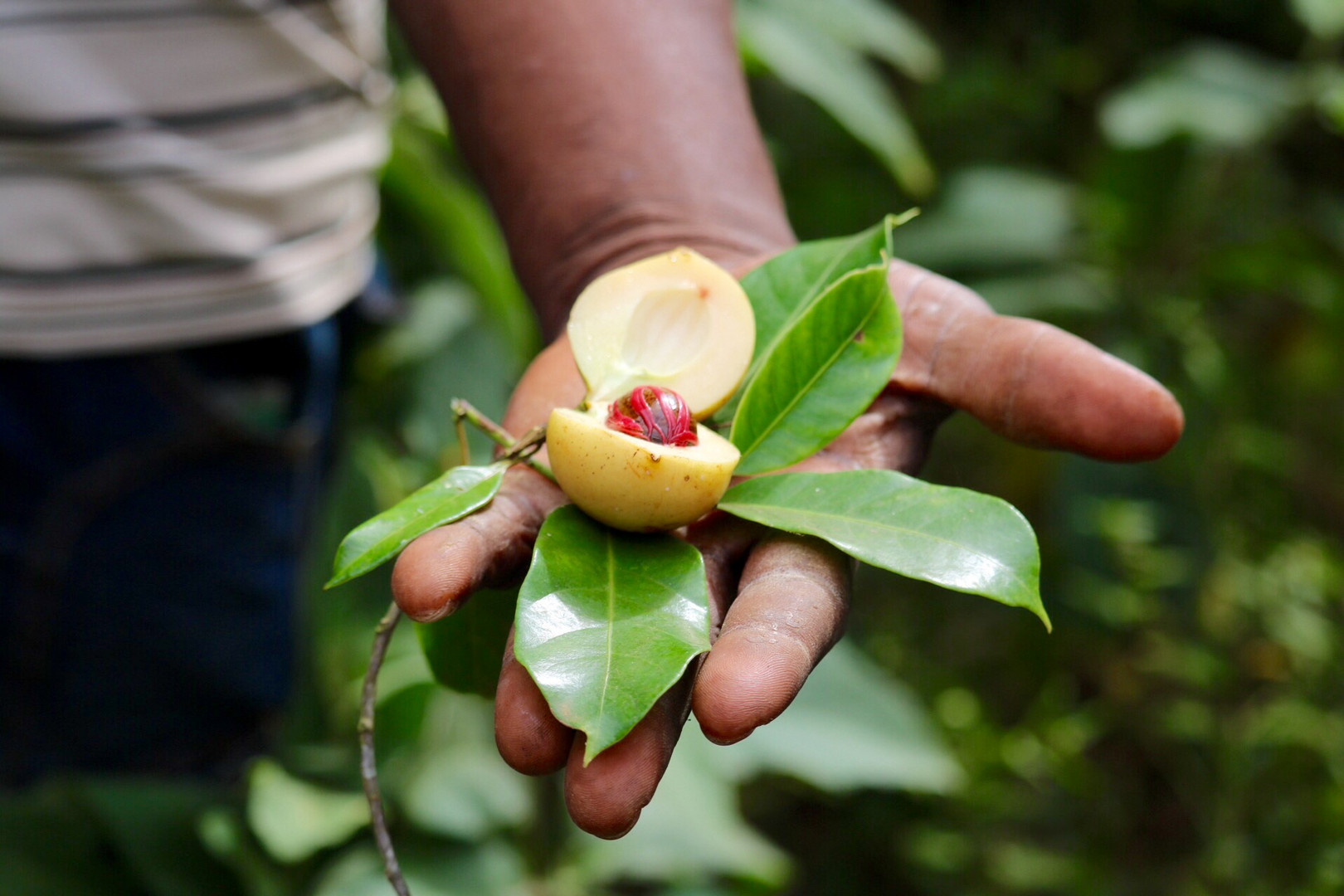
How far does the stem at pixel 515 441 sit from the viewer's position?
705 mm

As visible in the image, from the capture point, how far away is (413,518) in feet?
2.07

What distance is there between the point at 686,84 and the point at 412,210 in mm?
697

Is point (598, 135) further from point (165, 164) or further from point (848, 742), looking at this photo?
point (848, 742)

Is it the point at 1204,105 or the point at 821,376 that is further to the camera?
the point at 1204,105

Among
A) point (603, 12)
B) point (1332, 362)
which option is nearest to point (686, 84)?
point (603, 12)

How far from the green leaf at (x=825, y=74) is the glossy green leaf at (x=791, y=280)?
0.81 m

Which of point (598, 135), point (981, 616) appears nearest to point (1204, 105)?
point (981, 616)

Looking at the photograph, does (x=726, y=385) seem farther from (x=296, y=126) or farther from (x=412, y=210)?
(x=412, y=210)

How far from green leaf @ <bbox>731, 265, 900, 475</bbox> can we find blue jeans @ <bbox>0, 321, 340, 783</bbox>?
0.50 meters

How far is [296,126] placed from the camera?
0.98 meters

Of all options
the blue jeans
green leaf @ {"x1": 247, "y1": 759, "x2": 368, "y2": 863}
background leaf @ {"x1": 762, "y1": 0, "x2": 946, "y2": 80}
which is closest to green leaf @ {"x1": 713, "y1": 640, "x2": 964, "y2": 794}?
green leaf @ {"x1": 247, "y1": 759, "x2": 368, "y2": 863}

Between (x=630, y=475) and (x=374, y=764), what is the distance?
0.21 m

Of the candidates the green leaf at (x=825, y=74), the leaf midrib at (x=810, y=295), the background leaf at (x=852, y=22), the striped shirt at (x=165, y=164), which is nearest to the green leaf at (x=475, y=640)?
the leaf midrib at (x=810, y=295)

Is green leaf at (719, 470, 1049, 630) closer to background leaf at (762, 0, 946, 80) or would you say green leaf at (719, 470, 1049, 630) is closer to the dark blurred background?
the dark blurred background
